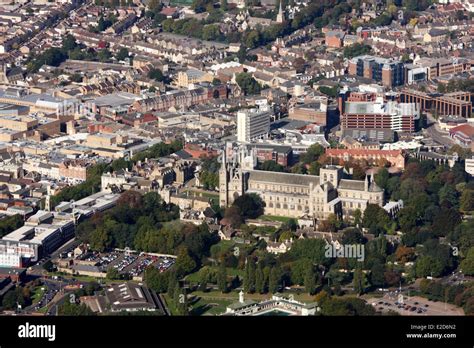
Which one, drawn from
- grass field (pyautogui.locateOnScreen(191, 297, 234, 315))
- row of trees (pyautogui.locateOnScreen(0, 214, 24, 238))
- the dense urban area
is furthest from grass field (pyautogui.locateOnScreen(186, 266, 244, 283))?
row of trees (pyautogui.locateOnScreen(0, 214, 24, 238))

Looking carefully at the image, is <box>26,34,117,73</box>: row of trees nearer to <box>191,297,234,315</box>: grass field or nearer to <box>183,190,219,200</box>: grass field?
<box>183,190,219,200</box>: grass field

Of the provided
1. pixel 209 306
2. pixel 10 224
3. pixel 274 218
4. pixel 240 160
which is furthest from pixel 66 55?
pixel 209 306

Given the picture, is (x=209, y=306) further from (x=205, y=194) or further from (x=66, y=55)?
(x=66, y=55)

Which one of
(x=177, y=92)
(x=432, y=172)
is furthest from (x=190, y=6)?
(x=432, y=172)

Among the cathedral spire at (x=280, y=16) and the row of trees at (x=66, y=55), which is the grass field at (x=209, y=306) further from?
the cathedral spire at (x=280, y=16)

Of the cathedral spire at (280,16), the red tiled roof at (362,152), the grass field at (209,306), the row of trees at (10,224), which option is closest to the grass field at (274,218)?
the red tiled roof at (362,152)
